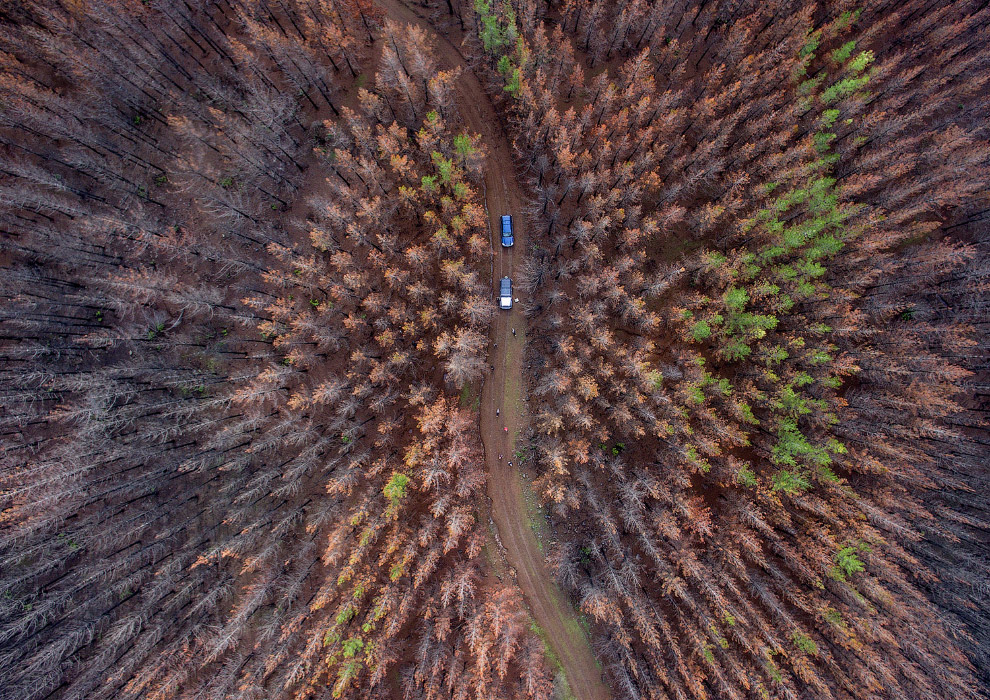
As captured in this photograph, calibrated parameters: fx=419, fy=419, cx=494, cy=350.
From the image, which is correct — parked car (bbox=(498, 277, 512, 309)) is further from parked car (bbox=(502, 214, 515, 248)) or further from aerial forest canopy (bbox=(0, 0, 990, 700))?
parked car (bbox=(502, 214, 515, 248))

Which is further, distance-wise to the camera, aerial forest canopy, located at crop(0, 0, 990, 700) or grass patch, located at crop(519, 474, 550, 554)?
grass patch, located at crop(519, 474, 550, 554)

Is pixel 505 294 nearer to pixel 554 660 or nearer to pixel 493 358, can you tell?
pixel 493 358

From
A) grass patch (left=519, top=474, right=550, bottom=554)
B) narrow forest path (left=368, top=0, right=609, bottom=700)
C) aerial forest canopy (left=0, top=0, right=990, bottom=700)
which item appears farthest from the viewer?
grass patch (left=519, top=474, right=550, bottom=554)

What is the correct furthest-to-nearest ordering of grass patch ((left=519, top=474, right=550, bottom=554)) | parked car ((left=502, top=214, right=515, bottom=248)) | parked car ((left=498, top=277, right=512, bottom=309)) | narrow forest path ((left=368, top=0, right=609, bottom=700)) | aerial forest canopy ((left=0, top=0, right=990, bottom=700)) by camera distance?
parked car ((left=502, top=214, right=515, bottom=248)), parked car ((left=498, top=277, right=512, bottom=309)), grass patch ((left=519, top=474, right=550, bottom=554)), narrow forest path ((left=368, top=0, right=609, bottom=700)), aerial forest canopy ((left=0, top=0, right=990, bottom=700))

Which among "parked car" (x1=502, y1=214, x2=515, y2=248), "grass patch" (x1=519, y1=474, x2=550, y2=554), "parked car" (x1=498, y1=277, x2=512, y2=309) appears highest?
"parked car" (x1=502, y1=214, x2=515, y2=248)

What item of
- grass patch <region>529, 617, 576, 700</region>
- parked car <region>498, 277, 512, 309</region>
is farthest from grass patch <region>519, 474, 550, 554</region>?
parked car <region>498, 277, 512, 309</region>

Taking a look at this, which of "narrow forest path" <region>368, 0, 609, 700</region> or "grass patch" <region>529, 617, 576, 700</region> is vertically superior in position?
"narrow forest path" <region>368, 0, 609, 700</region>
